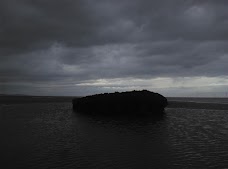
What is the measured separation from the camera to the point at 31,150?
3200 cm

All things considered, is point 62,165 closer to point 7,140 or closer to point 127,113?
point 7,140

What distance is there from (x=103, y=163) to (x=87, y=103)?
6684 centimetres

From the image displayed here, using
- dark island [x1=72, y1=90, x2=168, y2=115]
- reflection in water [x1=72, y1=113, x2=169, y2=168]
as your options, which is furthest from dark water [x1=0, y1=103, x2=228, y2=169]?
dark island [x1=72, y1=90, x2=168, y2=115]

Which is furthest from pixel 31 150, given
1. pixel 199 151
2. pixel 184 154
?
pixel 199 151

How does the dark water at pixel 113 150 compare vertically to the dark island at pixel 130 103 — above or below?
below

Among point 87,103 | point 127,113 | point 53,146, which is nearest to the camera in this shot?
point 53,146

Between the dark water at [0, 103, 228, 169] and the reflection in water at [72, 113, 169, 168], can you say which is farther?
the reflection in water at [72, 113, 169, 168]

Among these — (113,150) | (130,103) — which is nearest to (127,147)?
(113,150)

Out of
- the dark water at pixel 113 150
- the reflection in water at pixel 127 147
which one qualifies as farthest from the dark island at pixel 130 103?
the dark water at pixel 113 150

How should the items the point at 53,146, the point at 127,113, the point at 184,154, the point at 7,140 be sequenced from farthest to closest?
the point at 127,113 < the point at 7,140 < the point at 53,146 < the point at 184,154

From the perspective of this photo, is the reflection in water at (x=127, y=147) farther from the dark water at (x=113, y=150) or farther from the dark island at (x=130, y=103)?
the dark island at (x=130, y=103)

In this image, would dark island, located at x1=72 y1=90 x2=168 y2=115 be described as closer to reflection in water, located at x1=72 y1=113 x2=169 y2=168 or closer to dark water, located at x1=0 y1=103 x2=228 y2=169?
reflection in water, located at x1=72 y1=113 x2=169 y2=168

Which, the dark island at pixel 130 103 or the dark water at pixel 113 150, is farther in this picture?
the dark island at pixel 130 103

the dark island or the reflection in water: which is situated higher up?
the dark island
